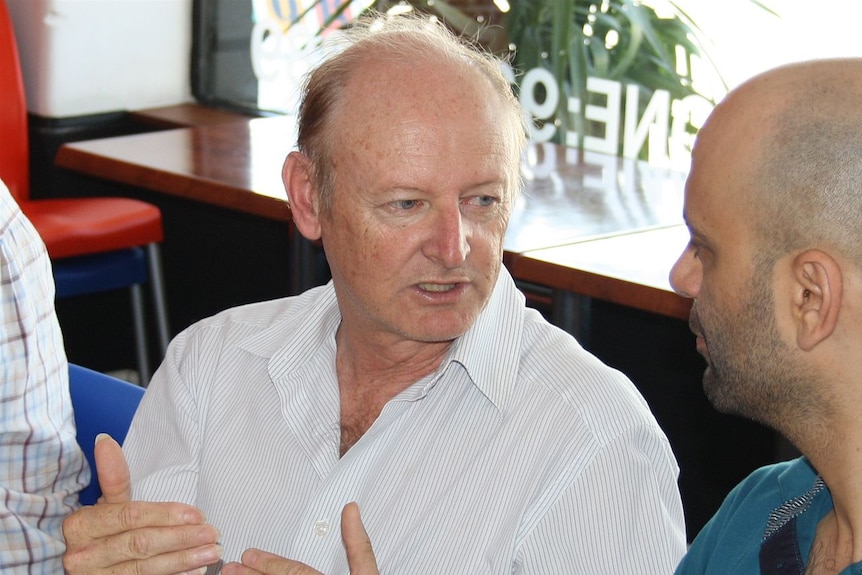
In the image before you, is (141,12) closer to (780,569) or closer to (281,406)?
(281,406)

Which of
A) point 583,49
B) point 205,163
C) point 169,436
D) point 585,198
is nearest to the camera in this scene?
point 169,436

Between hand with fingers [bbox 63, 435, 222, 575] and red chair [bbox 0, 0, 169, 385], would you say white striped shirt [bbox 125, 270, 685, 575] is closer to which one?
hand with fingers [bbox 63, 435, 222, 575]

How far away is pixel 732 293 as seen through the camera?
1.14 meters

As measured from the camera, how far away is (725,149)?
3.69ft

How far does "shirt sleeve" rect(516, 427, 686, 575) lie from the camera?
1.35 meters

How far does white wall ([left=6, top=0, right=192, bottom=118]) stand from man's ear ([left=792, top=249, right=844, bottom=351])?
353cm

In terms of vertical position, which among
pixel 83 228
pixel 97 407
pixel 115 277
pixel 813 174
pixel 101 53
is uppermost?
pixel 813 174

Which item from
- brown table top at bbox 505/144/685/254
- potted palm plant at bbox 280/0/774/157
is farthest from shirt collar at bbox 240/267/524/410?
potted palm plant at bbox 280/0/774/157

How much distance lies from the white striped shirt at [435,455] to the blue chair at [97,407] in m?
0.07

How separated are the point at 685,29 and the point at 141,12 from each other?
1968 millimetres

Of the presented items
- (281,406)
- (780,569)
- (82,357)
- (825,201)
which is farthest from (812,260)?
(82,357)

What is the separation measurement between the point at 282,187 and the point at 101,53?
1674 mm

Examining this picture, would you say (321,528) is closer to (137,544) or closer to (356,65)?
(137,544)

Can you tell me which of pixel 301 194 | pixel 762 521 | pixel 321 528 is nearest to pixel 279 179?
pixel 301 194
